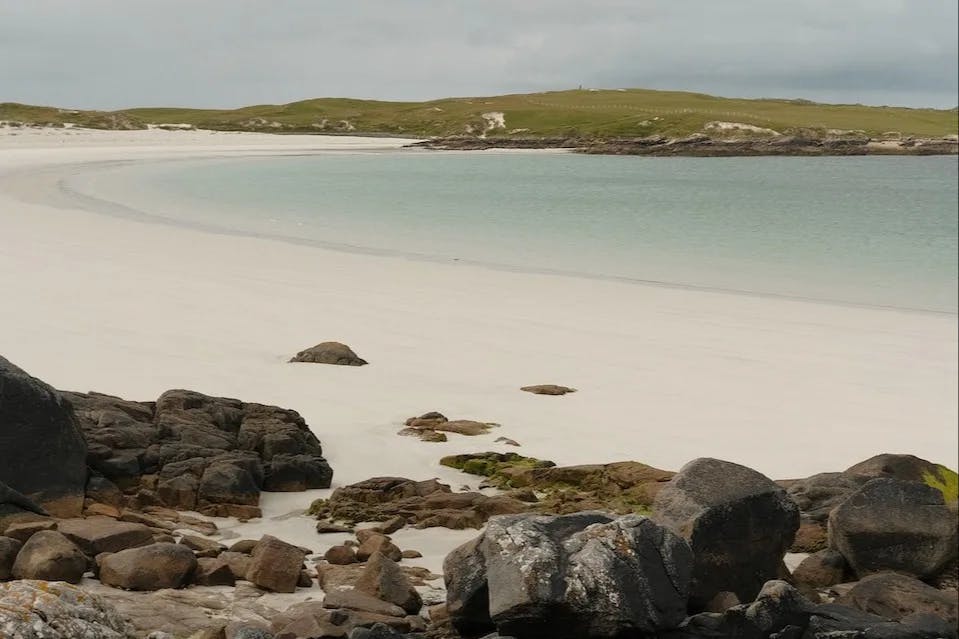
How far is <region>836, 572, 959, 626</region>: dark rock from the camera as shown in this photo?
7.82 m

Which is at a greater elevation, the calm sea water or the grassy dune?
Answer: the grassy dune

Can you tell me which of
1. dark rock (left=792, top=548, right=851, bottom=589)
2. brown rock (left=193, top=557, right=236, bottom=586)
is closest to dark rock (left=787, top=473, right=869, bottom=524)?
dark rock (left=792, top=548, right=851, bottom=589)

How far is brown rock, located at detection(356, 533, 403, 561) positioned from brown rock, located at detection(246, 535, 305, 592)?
0.69 m

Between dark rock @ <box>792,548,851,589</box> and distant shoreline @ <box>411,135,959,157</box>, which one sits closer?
dark rock @ <box>792,548,851,589</box>

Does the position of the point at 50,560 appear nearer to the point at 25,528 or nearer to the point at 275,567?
the point at 25,528

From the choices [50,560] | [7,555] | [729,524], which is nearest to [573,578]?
[729,524]

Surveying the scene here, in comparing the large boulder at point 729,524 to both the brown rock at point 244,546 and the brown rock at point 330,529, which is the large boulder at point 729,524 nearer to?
the brown rock at point 330,529

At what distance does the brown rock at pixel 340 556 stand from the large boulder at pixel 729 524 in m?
2.51

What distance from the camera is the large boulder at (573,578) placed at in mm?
6570

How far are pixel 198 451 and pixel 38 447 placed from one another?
5.86 ft

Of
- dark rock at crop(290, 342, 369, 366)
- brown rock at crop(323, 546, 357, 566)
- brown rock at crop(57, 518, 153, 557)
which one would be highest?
dark rock at crop(290, 342, 369, 366)

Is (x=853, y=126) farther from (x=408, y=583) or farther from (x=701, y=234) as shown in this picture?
(x=408, y=583)

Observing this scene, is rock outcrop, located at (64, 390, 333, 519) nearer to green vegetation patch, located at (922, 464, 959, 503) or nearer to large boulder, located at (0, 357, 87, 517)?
large boulder, located at (0, 357, 87, 517)

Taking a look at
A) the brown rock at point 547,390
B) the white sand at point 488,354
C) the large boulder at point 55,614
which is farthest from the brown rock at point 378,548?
the brown rock at point 547,390
